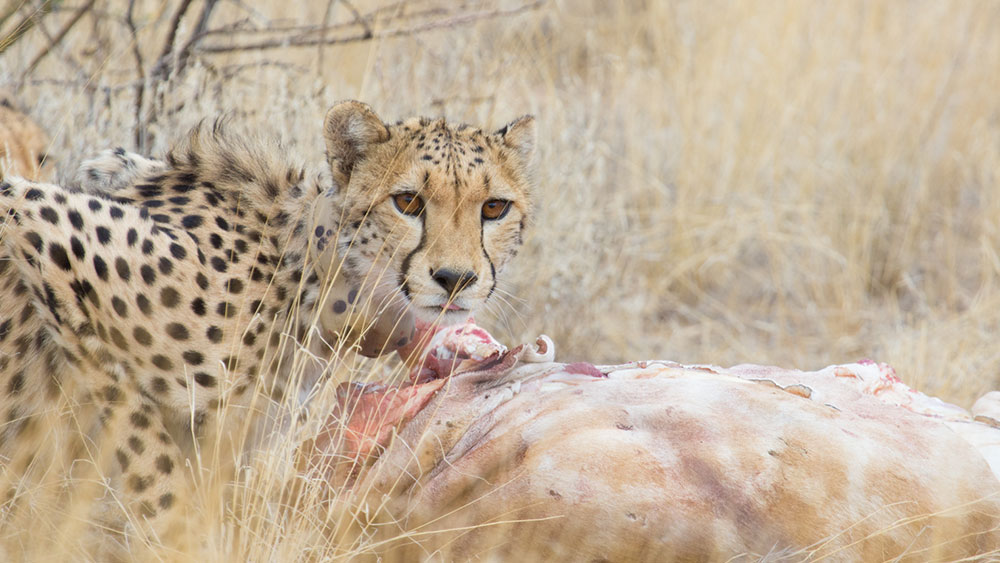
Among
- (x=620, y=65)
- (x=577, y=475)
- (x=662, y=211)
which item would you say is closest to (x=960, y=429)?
(x=577, y=475)

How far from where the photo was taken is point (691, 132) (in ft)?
17.3

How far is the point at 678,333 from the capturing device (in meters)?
4.62

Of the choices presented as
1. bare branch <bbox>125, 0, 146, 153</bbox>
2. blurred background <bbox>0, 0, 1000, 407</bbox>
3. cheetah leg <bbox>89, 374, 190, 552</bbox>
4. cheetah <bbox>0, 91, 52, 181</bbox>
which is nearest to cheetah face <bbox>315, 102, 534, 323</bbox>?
cheetah leg <bbox>89, 374, 190, 552</bbox>

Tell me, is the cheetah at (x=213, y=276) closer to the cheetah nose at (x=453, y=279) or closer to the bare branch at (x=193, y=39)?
the cheetah nose at (x=453, y=279)

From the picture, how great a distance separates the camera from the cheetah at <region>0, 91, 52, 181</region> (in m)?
3.17

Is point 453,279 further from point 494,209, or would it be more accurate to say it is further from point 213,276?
point 213,276

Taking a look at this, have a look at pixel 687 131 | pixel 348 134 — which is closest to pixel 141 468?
pixel 348 134

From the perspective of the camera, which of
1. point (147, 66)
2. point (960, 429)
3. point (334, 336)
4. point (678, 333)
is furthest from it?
point (678, 333)

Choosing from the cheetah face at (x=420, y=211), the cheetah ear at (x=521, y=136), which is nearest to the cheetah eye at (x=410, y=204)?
the cheetah face at (x=420, y=211)

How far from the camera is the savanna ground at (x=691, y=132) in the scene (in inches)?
147

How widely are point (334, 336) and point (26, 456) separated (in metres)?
0.71

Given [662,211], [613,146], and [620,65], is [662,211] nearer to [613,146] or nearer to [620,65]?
[613,146]

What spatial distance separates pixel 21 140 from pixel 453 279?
1714 mm

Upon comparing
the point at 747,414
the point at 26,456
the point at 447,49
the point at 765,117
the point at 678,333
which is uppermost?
the point at 447,49
